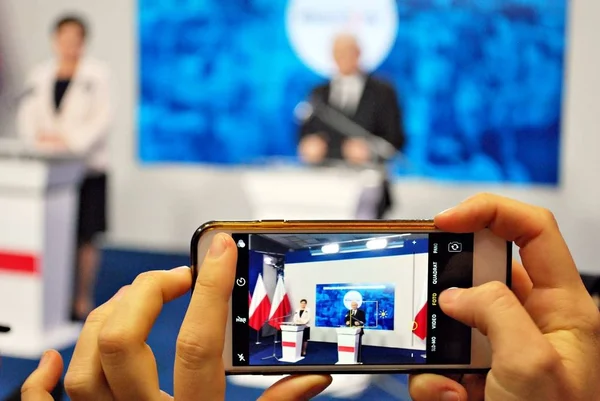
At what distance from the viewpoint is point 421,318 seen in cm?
65

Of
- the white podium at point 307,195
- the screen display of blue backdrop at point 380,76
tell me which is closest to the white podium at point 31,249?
the white podium at point 307,195

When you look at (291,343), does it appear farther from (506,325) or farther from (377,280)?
(506,325)

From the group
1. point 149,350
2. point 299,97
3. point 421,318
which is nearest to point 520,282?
point 421,318

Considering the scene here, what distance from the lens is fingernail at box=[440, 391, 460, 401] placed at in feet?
1.87

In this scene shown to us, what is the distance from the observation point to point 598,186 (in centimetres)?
388

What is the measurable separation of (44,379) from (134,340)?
109 millimetres

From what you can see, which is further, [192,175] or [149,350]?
[192,175]

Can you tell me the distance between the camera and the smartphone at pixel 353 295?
0.64 m

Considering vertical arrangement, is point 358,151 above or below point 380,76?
below

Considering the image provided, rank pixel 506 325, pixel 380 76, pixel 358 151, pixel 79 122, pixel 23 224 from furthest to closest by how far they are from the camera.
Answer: pixel 380 76, pixel 358 151, pixel 79 122, pixel 23 224, pixel 506 325

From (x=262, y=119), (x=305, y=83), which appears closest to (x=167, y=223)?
(x=262, y=119)

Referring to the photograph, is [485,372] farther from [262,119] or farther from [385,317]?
[262,119]

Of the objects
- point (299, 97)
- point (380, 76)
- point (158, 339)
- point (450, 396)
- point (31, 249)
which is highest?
point (380, 76)

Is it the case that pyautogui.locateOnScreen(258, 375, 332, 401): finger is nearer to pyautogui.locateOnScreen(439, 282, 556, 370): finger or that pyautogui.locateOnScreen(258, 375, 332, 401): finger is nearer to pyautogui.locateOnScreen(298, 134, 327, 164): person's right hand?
pyautogui.locateOnScreen(439, 282, 556, 370): finger
